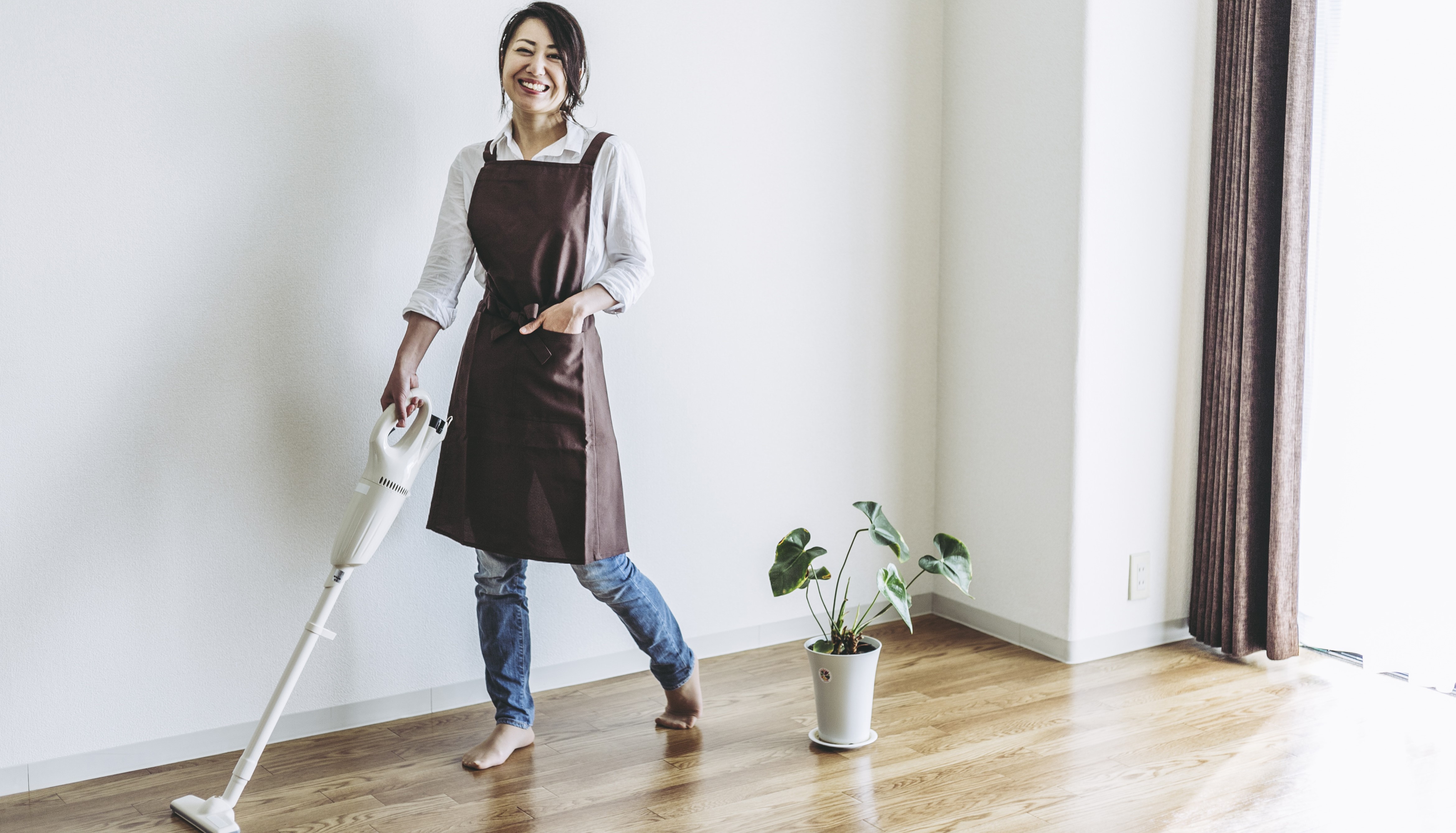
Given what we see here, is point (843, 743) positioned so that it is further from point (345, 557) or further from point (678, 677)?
point (345, 557)

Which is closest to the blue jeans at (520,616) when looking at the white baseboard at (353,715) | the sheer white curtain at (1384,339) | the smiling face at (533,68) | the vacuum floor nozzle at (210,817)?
the white baseboard at (353,715)

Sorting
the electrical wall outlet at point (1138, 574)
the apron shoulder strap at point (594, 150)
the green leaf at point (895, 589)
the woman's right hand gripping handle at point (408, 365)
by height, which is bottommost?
the electrical wall outlet at point (1138, 574)

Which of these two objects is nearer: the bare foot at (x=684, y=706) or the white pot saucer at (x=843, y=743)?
the white pot saucer at (x=843, y=743)

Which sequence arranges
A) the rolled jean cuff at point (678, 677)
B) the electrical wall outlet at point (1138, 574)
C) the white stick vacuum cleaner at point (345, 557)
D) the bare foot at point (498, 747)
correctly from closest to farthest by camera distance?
1. the white stick vacuum cleaner at point (345, 557)
2. the bare foot at point (498, 747)
3. the rolled jean cuff at point (678, 677)
4. the electrical wall outlet at point (1138, 574)

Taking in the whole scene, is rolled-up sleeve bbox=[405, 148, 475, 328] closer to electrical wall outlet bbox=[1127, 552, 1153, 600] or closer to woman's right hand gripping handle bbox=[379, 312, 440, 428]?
woman's right hand gripping handle bbox=[379, 312, 440, 428]

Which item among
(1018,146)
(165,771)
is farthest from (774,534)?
(165,771)

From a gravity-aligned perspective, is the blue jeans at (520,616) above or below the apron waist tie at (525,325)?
below

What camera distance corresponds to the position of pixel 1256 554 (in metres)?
2.62

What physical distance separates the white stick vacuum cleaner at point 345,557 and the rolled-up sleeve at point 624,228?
0.46m

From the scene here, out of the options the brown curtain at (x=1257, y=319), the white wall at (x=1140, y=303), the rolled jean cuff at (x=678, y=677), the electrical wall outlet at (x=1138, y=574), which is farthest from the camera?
the electrical wall outlet at (x=1138, y=574)

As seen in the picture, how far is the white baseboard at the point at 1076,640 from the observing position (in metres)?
2.67

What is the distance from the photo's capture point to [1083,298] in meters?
2.58

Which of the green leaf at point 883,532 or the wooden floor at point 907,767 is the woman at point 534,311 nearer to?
the wooden floor at point 907,767

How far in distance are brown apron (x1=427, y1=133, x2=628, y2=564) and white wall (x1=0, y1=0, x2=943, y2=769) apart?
291 millimetres
